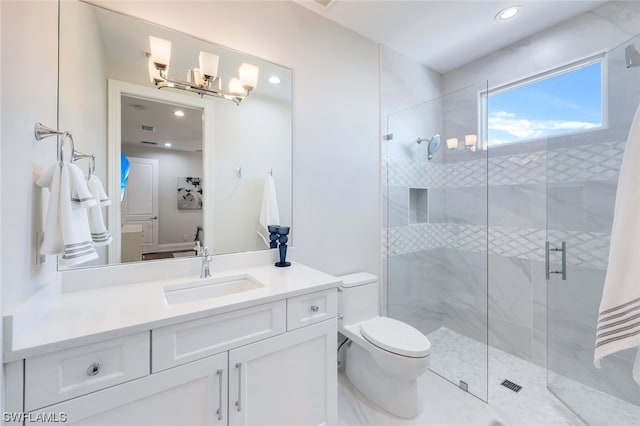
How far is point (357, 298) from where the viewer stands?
1.91m

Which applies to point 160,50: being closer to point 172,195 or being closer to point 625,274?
point 172,195

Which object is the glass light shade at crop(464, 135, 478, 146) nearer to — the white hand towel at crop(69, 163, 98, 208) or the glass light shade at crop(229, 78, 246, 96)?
the glass light shade at crop(229, 78, 246, 96)

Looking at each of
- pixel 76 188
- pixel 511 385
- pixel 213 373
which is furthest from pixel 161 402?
pixel 511 385

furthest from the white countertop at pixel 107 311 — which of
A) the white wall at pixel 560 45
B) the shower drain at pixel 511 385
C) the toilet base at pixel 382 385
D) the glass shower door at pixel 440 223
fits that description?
the white wall at pixel 560 45

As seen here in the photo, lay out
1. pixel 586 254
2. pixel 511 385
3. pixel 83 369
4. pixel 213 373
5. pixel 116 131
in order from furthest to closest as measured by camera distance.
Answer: pixel 511 385
pixel 586 254
pixel 116 131
pixel 213 373
pixel 83 369

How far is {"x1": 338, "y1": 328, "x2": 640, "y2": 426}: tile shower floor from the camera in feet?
5.06

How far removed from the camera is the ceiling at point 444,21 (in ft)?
5.98

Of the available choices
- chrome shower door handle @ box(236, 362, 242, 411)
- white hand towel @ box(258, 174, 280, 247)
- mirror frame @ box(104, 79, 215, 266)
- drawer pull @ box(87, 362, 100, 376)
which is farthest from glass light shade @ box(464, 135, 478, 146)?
drawer pull @ box(87, 362, 100, 376)

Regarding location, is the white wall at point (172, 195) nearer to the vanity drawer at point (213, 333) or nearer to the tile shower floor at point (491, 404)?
the vanity drawer at point (213, 333)

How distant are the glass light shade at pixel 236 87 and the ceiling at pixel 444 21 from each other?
780mm

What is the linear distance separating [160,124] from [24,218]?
0.77 meters

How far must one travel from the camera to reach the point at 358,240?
215 cm

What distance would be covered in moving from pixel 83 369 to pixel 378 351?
139cm

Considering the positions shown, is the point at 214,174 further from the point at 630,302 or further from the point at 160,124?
the point at 630,302
